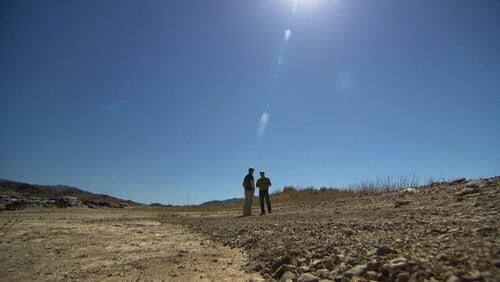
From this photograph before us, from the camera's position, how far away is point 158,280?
493 cm

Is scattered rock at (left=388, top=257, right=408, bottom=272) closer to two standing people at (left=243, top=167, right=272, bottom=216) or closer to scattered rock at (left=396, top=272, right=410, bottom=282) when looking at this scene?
scattered rock at (left=396, top=272, right=410, bottom=282)

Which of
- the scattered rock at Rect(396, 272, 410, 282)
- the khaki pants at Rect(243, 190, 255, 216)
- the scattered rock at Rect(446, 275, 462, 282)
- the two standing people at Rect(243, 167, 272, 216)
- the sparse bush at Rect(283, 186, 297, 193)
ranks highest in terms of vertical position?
the sparse bush at Rect(283, 186, 297, 193)

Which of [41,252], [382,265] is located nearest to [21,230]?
[41,252]

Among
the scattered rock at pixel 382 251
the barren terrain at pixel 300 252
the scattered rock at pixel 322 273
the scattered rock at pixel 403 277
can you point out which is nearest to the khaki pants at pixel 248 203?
the barren terrain at pixel 300 252

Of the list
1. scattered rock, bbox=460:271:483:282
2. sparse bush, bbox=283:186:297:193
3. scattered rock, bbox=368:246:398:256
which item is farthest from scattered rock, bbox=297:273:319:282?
sparse bush, bbox=283:186:297:193

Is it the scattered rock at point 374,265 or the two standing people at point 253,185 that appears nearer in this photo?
the scattered rock at point 374,265

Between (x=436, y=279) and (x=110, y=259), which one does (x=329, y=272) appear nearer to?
(x=436, y=279)

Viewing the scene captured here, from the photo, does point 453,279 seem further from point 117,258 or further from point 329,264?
point 117,258

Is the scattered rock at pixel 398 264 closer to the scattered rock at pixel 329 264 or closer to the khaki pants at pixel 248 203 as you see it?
the scattered rock at pixel 329 264

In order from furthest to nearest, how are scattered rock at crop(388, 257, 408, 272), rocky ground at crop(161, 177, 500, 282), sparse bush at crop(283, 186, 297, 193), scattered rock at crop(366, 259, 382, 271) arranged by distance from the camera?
sparse bush at crop(283, 186, 297, 193), scattered rock at crop(366, 259, 382, 271), scattered rock at crop(388, 257, 408, 272), rocky ground at crop(161, 177, 500, 282)

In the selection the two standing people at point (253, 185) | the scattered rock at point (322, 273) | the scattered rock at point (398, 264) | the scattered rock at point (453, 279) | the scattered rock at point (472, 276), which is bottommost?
the scattered rock at point (322, 273)

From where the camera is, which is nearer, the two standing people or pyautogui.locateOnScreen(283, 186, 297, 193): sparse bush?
the two standing people

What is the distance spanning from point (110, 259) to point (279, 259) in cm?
308

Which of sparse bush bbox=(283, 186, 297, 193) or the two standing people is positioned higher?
sparse bush bbox=(283, 186, 297, 193)
